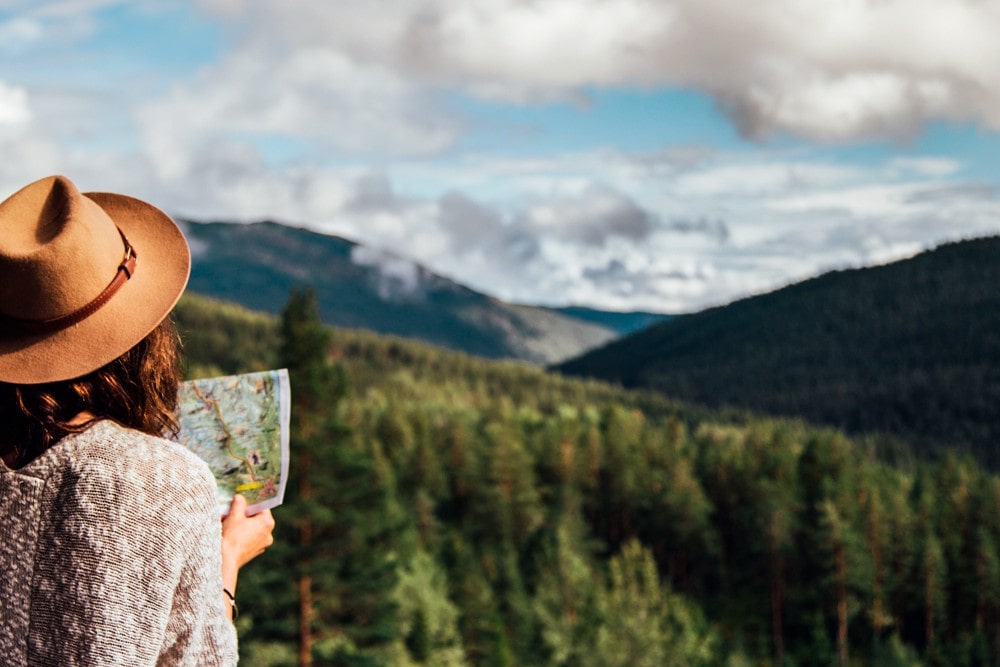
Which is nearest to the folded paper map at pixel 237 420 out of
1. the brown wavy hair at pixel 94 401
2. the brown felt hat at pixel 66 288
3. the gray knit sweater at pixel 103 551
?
the brown wavy hair at pixel 94 401

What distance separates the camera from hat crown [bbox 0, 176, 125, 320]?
2791 millimetres

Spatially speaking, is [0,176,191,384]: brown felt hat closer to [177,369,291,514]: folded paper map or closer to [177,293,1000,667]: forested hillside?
[177,369,291,514]: folded paper map

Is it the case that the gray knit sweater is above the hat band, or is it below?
below

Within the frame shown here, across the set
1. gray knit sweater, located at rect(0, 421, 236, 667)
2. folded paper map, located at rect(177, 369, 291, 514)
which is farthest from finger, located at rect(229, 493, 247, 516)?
gray knit sweater, located at rect(0, 421, 236, 667)

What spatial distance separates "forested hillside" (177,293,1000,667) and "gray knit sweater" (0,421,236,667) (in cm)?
1939

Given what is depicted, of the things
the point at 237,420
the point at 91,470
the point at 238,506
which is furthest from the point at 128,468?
the point at 237,420

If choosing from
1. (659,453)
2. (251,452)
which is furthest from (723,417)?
(251,452)

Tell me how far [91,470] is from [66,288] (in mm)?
530

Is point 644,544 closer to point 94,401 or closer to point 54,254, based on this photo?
point 94,401

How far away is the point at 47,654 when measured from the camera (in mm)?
2701

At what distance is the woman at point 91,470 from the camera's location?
106 inches

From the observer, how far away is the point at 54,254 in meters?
2.80

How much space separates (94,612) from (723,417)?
198 metres

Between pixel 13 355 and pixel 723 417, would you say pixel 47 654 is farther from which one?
pixel 723 417
